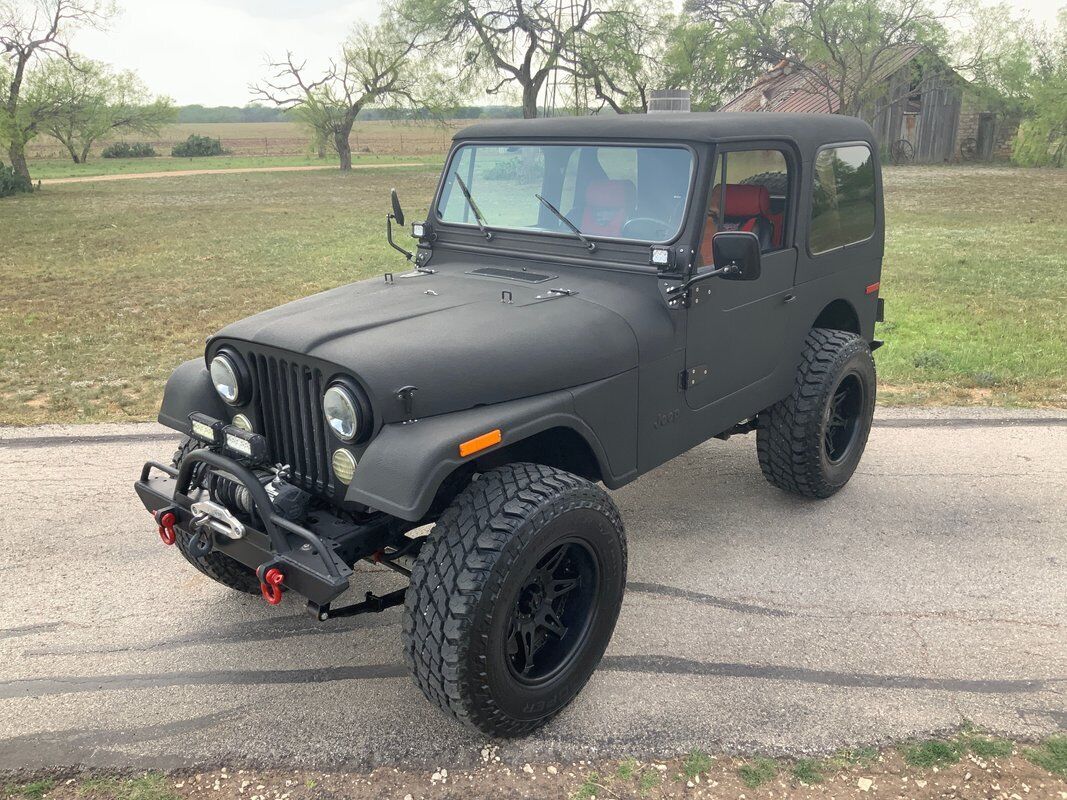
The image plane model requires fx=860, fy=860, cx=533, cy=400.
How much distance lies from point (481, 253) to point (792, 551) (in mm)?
2221

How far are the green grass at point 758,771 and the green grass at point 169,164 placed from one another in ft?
124

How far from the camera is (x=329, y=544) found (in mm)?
3002

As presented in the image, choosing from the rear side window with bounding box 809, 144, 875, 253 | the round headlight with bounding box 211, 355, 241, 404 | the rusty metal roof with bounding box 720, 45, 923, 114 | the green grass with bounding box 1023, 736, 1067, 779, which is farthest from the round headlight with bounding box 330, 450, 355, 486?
the rusty metal roof with bounding box 720, 45, 923, 114

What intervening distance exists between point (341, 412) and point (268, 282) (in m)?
10.3

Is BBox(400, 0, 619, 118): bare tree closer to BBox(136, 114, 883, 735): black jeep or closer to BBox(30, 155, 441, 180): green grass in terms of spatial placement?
BBox(30, 155, 441, 180): green grass

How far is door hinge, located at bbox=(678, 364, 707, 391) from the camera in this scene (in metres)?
3.85

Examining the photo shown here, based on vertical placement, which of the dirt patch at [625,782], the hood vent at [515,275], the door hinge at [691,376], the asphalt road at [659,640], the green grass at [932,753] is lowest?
the dirt patch at [625,782]

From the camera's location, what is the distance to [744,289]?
13.6 ft

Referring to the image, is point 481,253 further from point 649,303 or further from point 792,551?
point 792,551

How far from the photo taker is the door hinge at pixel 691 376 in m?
3.85

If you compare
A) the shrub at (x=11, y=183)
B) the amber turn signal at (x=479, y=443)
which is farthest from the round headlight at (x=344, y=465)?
the shrub at (x=11, y=183)

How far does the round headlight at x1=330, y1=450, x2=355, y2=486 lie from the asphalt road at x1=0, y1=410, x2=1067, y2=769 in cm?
94

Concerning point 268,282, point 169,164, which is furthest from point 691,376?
point 169,164

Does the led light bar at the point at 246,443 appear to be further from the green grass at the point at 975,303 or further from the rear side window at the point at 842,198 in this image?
the green grass at the point at 975,303
